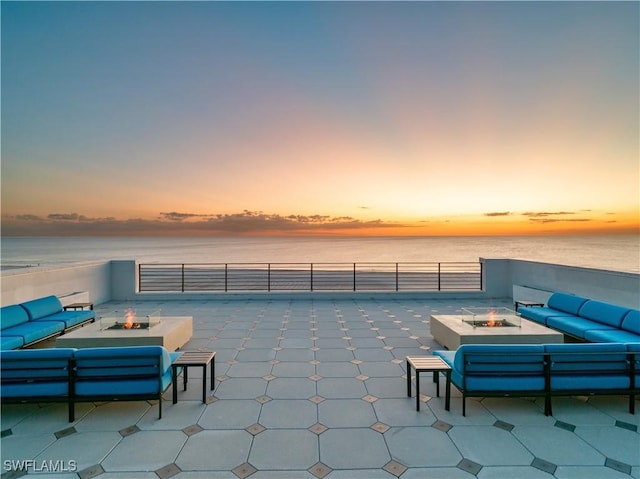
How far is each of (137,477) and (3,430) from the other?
1.89 m

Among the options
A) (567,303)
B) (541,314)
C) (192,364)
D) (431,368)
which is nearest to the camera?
(431,368)

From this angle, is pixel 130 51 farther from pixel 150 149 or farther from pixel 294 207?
pixel 294 207

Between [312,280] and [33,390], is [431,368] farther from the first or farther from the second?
[312,280]

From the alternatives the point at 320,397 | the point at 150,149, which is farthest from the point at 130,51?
the point at 320,397

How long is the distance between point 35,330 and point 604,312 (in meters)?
9.83

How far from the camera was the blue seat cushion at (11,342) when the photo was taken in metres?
4.90

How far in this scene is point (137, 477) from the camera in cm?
266

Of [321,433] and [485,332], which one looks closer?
[321,433]

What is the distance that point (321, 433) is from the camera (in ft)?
11.0

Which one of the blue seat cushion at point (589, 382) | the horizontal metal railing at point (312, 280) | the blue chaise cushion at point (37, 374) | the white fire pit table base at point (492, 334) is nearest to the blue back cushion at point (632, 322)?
the white fire pit table base at point (492, 334)

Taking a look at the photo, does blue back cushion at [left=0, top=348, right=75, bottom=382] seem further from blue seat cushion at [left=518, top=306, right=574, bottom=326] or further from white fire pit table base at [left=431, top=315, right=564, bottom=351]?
blue seat cushion at [left=518, top=306, right=574, bottom=326]

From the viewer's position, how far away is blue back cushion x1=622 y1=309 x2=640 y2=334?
206 inches

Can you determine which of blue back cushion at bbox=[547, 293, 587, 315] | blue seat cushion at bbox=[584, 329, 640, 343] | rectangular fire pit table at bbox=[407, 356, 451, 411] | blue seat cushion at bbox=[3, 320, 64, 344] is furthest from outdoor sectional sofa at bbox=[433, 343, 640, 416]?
blue seat cushion at bbox=[3, 320, 64, 344]

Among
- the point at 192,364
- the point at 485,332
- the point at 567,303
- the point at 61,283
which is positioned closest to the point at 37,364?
the point at 192,364
